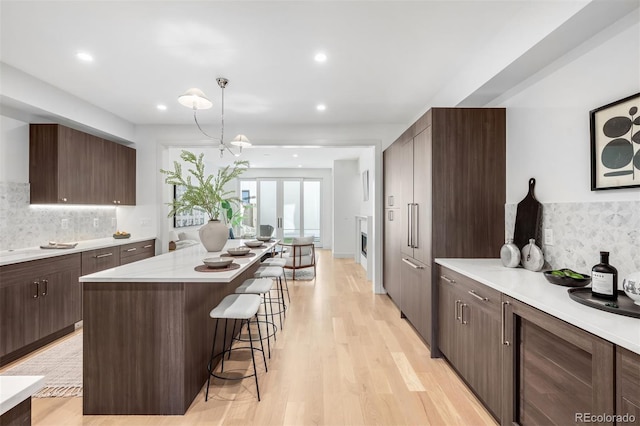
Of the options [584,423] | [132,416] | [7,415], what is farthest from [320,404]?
[7,415]

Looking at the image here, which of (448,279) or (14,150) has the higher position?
(14,150)

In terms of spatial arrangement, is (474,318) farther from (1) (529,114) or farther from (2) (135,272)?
(2) (135,272)

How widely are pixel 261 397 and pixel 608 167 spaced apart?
2679 millimetres

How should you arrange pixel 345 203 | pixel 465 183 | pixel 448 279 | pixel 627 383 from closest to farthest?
pixel 627 383, pixel 448 279, pixel 465 183, pixel 345 203

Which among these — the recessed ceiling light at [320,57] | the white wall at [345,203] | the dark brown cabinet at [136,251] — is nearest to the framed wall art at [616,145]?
the recessed ceiling light at [320,57]

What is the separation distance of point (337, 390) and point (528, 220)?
6.50ft

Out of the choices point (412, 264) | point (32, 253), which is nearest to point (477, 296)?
point (412, 264)

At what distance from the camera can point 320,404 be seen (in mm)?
2115

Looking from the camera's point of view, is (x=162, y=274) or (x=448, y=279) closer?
(x=162, y=274)

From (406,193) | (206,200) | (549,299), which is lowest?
(549,299)

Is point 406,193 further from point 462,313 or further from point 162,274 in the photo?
point 162,274

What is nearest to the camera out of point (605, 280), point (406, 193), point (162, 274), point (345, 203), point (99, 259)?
point (605, 280)

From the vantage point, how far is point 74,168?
379 cm

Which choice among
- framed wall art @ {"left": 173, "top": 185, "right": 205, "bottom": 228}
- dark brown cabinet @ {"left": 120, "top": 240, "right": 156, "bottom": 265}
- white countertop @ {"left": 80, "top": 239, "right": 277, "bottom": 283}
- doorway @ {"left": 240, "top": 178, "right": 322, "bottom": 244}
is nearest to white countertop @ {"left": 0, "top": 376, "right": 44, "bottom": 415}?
white countertop @ {"left": 80, "top": 239, "right": 277, "bottom": 283}
